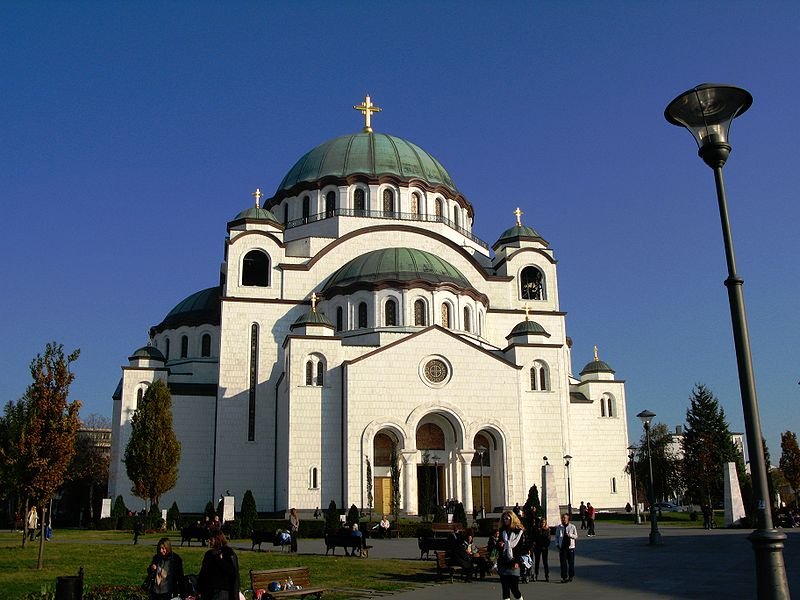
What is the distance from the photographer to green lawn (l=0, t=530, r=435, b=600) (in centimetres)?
1492

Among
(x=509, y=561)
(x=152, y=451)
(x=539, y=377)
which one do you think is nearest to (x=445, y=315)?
(x=539, y=377)

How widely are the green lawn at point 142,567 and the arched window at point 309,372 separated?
1307 cm

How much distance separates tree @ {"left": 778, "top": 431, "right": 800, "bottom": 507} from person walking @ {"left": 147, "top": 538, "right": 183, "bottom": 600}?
155ft

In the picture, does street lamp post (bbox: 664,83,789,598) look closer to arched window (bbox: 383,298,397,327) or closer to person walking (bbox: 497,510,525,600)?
person walking (bbox: 497,510,525,600)

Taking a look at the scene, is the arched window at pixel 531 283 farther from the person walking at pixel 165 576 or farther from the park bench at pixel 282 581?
the person walking at pixel 165 576

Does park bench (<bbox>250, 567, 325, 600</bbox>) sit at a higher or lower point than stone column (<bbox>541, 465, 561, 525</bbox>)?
lower

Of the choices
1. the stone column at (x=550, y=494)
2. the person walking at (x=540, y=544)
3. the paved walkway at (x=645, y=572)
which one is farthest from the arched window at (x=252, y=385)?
the person walking at (x=540, y=544)

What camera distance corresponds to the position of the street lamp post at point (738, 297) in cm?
740

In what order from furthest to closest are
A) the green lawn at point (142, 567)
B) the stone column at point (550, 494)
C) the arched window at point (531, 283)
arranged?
the arched window at point (531, 283), the stone column at point (550, 494), the green lawn at point (142, 567)

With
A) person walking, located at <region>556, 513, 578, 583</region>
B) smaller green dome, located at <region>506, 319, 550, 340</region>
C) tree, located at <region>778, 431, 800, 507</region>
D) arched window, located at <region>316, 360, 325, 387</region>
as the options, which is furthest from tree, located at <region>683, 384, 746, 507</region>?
person walking, located at <region>556, 513, 578, 583</region>

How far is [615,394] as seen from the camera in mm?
44219

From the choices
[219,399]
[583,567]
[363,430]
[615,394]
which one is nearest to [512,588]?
[583,567]

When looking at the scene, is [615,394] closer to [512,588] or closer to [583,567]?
[583,567]

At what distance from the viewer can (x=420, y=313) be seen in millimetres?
39750
